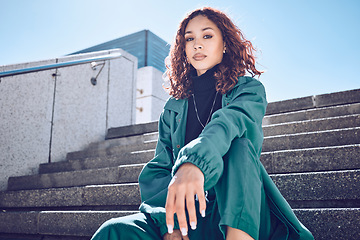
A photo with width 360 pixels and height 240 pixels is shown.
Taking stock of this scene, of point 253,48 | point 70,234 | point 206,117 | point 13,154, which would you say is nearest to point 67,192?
point 70,234

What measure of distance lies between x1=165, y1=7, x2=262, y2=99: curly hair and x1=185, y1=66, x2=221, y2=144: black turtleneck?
0.04 metres

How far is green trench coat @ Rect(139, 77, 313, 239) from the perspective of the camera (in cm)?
101

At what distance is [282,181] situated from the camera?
2.22 metres

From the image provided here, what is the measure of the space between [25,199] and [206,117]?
2512 millimetres

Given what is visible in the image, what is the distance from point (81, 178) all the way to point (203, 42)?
232cm

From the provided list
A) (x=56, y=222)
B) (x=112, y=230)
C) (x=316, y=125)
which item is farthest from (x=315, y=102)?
(x=112, y=230)

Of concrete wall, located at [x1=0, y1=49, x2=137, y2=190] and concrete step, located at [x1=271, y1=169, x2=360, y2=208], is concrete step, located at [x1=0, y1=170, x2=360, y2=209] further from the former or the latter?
concrete wall, located at [x1=0, y1=49, x2=137, y2=190]

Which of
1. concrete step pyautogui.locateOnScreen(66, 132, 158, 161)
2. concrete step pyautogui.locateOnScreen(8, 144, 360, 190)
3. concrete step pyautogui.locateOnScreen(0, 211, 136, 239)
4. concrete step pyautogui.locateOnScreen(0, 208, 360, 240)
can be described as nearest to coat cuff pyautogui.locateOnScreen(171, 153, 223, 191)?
concrete step pyautogui.locateOnScreen(0, 208, 360, 240)

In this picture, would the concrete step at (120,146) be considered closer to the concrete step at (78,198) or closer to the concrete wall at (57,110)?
the concrete wall at (57,110)

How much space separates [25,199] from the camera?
128 inches

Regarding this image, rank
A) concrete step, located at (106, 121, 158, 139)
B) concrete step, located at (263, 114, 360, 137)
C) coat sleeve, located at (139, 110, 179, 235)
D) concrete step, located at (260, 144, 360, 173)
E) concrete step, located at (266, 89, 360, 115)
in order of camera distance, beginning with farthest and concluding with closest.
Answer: concrete step, located at (106, 121, 158, 139), concrete step, located at (266, 89, 360, 115), concrete step, located at (263, 114, 360, 137), concrete step, located at (260, 144, 360, 173), coat sleeve, located at (139, 110, 179, 235)

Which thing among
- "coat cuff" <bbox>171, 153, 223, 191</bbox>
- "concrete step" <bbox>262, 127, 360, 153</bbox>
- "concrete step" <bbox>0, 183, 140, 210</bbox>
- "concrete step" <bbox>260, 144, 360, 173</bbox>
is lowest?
"concrete step" <bbox>0, 183, 140, 210</bbox>

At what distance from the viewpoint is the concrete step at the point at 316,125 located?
3.05m

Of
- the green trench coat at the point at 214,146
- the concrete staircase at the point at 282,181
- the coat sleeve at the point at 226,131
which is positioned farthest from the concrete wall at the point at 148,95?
the coat sleeve at the point at 226,131
